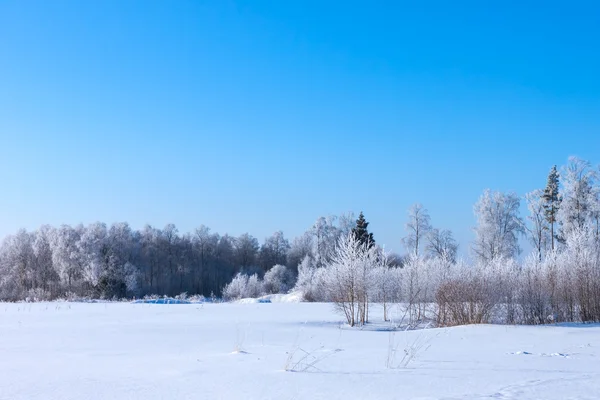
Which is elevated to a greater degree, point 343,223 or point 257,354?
point 343,223

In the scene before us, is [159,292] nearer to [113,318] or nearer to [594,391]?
[113,318]

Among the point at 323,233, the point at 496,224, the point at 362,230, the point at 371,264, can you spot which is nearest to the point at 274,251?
the point at 323,233

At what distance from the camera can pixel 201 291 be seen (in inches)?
2724

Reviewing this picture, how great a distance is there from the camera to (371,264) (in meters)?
24.8

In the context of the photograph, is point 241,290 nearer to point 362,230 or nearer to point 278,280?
point 278,280

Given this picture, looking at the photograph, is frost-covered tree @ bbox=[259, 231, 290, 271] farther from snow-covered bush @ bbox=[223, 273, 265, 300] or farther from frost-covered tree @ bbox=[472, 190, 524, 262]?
frost-covered tree @ bbox=[472, 190, 524, 262]

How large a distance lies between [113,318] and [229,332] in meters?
7.42

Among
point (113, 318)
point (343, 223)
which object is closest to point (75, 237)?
point (343, 223)

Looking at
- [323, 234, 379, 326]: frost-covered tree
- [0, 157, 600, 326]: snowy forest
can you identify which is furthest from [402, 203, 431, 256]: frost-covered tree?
[323, 234, 379, 326]: frost-covered tree

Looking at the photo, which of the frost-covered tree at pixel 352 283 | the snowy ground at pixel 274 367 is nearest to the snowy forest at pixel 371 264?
the frost-covered tree at pixel 352 283

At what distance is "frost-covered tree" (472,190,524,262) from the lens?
43906 millimetres

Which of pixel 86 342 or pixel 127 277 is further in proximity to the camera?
pixel 127 277

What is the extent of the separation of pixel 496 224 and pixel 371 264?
23632mm

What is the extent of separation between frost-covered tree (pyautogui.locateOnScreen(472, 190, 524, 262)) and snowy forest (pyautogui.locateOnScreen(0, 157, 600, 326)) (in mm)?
86
